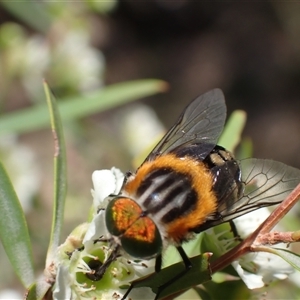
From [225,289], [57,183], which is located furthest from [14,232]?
[225,289]

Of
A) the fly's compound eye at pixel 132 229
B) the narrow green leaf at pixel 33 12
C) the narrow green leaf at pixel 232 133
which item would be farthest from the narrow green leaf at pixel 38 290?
the narrow green leaf at pixel 33 12

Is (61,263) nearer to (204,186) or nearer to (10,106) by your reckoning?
(204,186)

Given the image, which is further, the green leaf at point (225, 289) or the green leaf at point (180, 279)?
the green leaf at point (225, 289)

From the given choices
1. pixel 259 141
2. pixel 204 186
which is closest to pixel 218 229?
pixel 204 186

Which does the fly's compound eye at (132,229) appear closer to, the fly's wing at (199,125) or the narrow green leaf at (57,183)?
the narrow green leaf at (57,183)

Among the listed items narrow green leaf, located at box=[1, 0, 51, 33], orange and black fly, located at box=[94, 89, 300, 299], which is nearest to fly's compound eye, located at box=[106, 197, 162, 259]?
orange and black fly, located at box=[94, 89, 300, 299]

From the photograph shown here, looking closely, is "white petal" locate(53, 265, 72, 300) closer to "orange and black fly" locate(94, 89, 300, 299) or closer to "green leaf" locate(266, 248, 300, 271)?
"orange and black fly" locate(94, 89, 300, 299)

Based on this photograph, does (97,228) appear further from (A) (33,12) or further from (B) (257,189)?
(A) (33,12)
